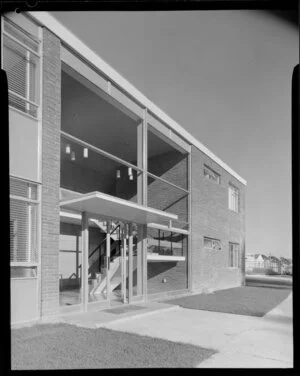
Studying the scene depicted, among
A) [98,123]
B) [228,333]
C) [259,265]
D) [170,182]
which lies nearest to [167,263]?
[170,182]

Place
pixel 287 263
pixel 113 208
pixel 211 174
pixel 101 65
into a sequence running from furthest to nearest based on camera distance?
pixel 211 174
pixel 287 263
pixel 113 208
pixel 101 65

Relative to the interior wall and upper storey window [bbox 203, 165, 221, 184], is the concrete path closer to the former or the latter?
the interior wall

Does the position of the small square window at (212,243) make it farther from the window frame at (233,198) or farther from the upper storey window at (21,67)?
the upper storey window at (21,67)

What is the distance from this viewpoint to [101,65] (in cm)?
945

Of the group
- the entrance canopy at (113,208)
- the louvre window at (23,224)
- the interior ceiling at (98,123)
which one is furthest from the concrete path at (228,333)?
the interior ceiling at (98,123)

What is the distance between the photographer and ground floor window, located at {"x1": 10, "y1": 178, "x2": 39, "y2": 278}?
7023 millimetres

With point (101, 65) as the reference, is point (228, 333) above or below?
below

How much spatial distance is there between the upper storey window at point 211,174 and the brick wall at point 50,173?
968 cm

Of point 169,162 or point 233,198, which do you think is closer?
point 169,162

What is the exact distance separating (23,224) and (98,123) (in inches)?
229

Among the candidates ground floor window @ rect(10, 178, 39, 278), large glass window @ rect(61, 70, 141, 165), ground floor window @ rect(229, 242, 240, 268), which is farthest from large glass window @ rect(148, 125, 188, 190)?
ground floor window @ rect(10, 178, 39, 278)

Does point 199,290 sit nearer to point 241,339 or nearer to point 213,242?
point 213,242

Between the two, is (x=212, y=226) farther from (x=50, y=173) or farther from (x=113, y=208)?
(x=50, y=173)
